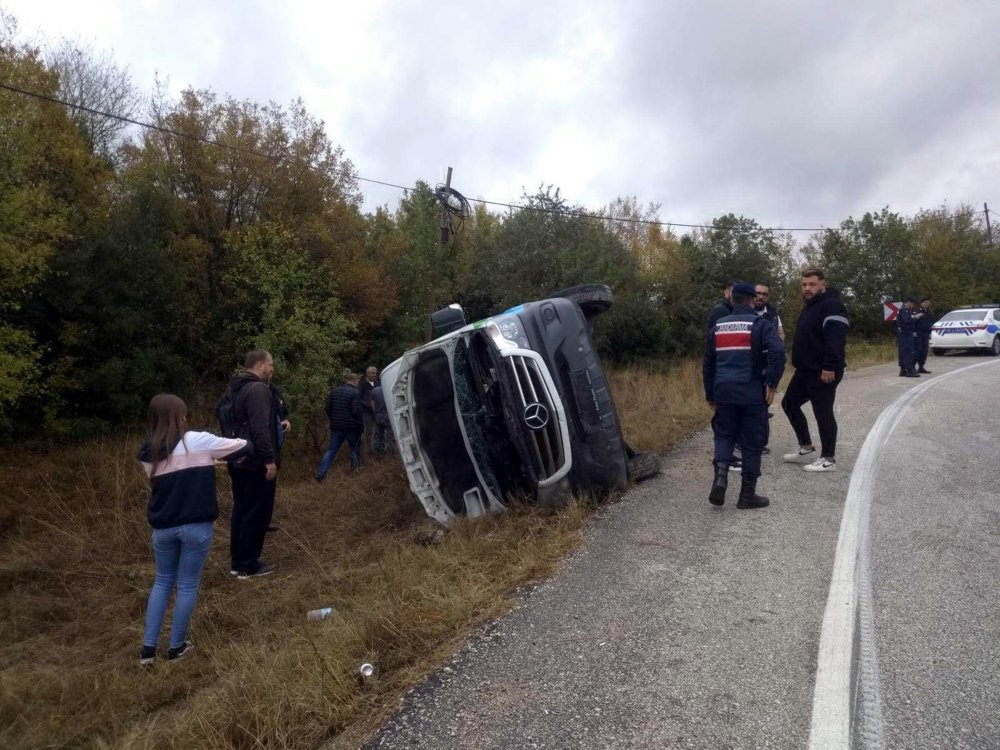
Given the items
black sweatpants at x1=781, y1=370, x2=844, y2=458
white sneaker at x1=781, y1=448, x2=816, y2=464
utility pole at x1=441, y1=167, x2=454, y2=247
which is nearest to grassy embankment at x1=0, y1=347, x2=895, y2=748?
white sneaker at x1=781, y1=448, x2=816, y2=464

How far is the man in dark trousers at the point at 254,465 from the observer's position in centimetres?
565

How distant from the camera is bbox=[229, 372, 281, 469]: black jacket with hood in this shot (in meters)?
5.63

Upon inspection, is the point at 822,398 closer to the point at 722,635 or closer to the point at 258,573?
the point at 722,635

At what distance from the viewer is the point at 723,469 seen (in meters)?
5.78

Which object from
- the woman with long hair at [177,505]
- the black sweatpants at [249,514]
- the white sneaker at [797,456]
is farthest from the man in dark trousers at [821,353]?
the woman with long hair at [177,505]

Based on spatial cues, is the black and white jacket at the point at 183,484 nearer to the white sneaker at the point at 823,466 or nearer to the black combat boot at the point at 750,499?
the black combat boot at the point at 750,499

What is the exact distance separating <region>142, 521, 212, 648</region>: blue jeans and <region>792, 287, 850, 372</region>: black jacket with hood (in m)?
5.23

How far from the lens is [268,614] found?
212 inches

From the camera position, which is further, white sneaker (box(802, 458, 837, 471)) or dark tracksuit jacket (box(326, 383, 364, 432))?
dark tracksuit jacket (box(326, 383, 364, 432))

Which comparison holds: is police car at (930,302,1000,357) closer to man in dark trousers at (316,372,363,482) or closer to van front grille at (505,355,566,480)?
man in dark trousers at (316,372,363,482)

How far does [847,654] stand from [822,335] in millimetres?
3957

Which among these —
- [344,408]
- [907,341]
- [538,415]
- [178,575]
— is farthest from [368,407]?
[907,341]

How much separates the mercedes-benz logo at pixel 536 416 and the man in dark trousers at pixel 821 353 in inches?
106

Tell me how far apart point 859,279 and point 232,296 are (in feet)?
78.4
